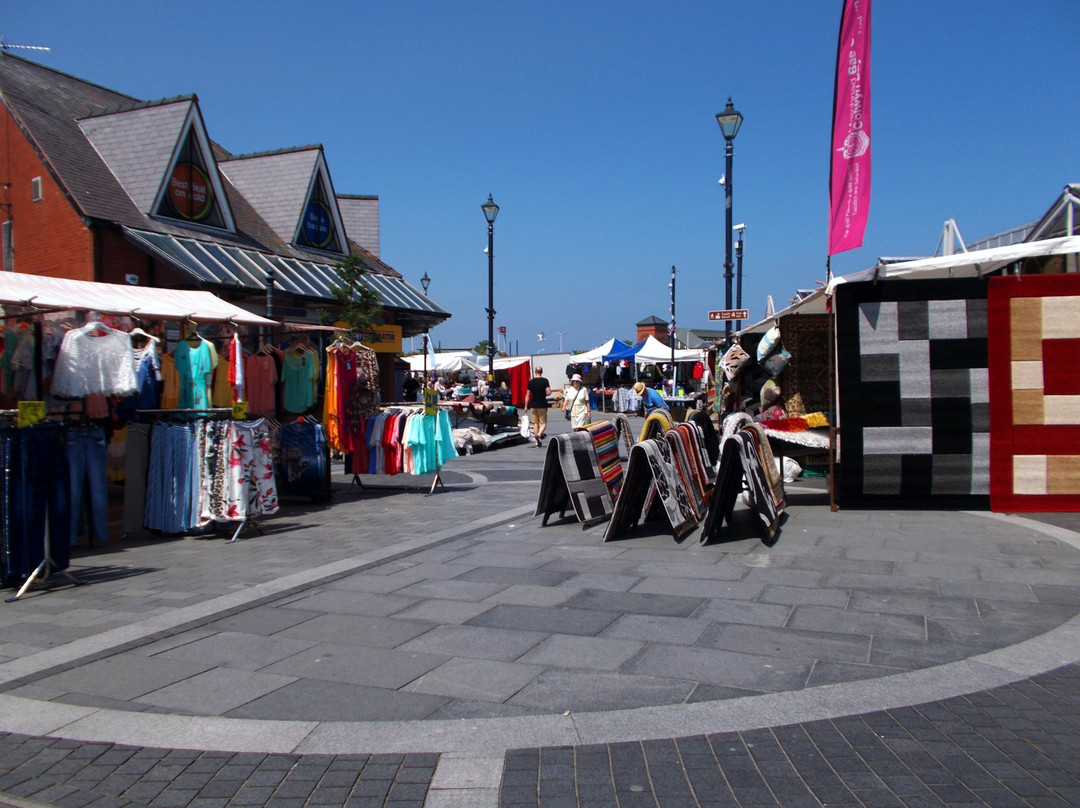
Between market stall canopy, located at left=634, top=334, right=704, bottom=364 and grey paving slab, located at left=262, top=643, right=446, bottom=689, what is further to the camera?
market stall canopy, located at left=634, top=334, right=704, bottom=364

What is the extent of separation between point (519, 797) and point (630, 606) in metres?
2.58

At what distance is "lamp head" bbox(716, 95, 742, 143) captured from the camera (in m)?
16.1

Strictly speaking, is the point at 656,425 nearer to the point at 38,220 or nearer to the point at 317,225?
the point at 38,220

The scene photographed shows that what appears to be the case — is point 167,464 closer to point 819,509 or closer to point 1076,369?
point 819,509

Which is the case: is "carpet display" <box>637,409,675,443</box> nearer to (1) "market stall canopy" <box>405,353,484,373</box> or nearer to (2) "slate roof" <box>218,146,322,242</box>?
(2) "slate roof" <box>218,146,322,242</box>

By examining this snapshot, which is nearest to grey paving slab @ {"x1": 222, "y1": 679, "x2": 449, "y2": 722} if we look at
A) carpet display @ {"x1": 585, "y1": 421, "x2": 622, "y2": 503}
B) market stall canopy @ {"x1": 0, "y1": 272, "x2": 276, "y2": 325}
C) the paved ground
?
the paved ground

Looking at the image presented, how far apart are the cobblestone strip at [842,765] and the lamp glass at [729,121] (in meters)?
14.1

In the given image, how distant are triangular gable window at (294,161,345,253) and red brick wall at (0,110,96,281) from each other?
6.81 meters

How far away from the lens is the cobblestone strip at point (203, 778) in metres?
3.19

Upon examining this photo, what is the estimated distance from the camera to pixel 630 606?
5.61 meters

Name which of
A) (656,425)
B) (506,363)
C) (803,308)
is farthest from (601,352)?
(656,425)

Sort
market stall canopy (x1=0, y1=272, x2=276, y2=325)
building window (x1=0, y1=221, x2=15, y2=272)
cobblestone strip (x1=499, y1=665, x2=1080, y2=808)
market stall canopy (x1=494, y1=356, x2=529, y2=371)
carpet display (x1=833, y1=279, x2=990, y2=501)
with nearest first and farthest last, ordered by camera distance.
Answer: cobblestone strip (x1=499, y1=665, x2=1080, y2=808), market stall canopy (x1=0, y1=272, x2=276, y2=325), carpet display (x1=833, y1=279, x2=990, y2=501), building window (x1=0, y1=221, x2=15, y2=272), market stall canopy (x1=494, y1=356, x2=529, y2=371)

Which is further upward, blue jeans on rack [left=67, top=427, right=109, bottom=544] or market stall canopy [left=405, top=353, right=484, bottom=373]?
market stall canopy [left=405, top=353, right=484, bottom=373]

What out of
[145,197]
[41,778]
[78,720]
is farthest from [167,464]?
[145,197]
